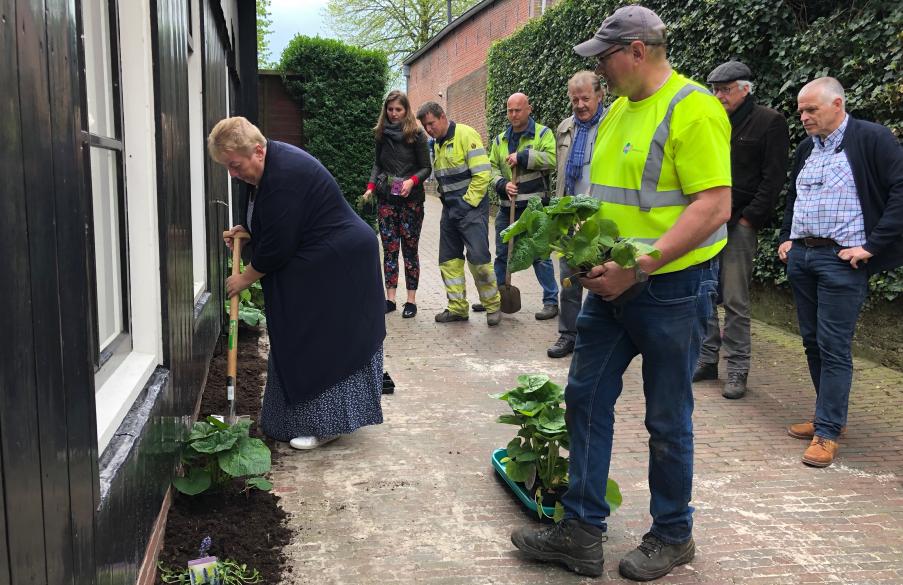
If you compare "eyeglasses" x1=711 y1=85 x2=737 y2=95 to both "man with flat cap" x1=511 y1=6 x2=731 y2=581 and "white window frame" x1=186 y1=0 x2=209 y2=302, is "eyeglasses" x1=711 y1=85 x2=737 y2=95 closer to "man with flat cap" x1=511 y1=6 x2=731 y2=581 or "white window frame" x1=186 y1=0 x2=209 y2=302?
"man with flat cap" x1=511 y1=6 x2=731 y2=581

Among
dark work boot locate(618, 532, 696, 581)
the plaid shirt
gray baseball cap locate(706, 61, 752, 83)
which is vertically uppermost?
gray baseball cap locate(706, 61, 752, 83)

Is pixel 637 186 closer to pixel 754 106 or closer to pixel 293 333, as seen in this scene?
pixel 293 333

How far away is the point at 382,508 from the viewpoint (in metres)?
3.85

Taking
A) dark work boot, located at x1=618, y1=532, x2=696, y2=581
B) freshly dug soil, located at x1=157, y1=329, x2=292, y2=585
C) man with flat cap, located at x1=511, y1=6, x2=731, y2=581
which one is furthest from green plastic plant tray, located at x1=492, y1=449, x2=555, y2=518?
freshly dug soil, located at x1=157, y1=329, x2=292, y2=585

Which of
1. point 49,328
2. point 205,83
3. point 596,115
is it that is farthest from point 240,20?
point 49,328

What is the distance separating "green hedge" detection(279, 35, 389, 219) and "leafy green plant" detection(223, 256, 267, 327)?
654 centimetres

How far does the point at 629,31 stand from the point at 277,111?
41.6 feet

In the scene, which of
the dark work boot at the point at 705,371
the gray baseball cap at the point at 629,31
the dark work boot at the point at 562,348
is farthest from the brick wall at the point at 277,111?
the gray baseball cap at the point at 629,31

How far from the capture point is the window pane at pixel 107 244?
9.01 ft

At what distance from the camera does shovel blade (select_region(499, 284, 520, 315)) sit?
24.0 feet

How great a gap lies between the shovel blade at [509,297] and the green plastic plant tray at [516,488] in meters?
3.07

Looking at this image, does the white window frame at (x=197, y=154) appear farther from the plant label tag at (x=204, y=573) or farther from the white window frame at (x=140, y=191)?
the plant label tag at (x=204, y=573)

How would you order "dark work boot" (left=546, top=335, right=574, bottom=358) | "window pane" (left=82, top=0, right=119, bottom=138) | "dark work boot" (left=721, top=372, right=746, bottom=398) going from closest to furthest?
"window pane" (left=82, top=0, right=119, bottom=138) → "dark work boot" (left=721, top=372, right=746, bottom=398) → "dark work boot" (left=546, top=335, right=574, bottom=358)

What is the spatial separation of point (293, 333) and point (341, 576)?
154 centimetres
